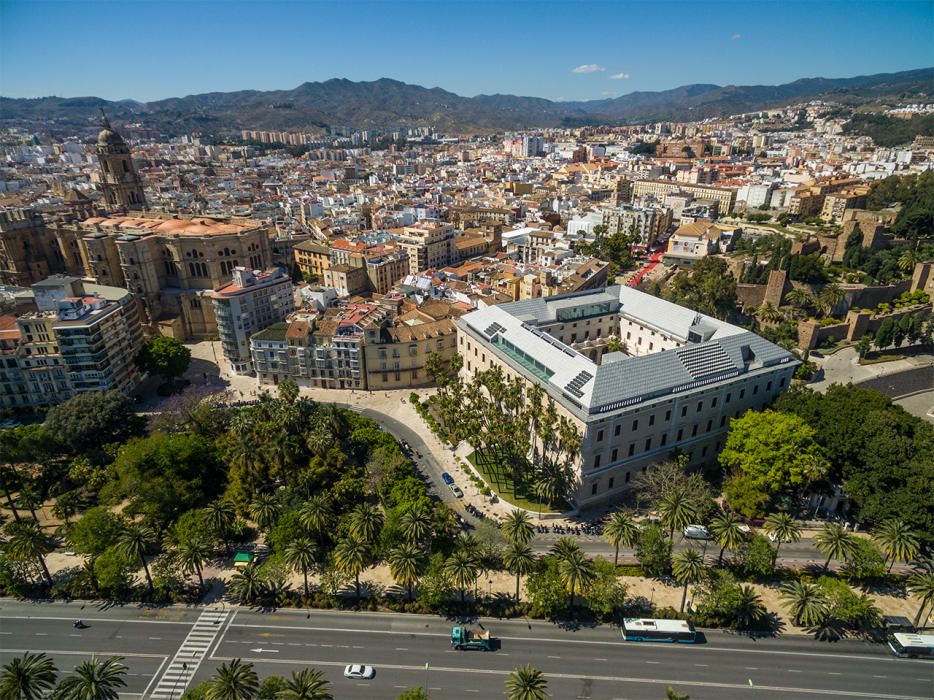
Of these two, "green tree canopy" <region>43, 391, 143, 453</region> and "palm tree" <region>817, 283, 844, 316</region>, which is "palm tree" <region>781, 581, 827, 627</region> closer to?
"palm tree" <region>817, 283, 844, 316</region>

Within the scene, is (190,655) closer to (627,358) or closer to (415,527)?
(415,527)

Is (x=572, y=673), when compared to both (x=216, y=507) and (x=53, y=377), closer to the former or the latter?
(x=216, y=507)

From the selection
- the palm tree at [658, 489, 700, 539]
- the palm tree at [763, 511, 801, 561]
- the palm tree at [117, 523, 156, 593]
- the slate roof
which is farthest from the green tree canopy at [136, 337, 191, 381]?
the palm tree at [763, 511, 801, 561]

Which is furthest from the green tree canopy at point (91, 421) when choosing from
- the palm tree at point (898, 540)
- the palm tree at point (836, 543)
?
the palm tree at point (898, 540)

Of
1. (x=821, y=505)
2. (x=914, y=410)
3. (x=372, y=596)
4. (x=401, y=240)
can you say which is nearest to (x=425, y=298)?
(x=401, y=240)

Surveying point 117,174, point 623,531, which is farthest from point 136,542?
point 117,174

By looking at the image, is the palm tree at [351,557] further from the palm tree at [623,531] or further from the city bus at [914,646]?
the city bus at [914,646]
